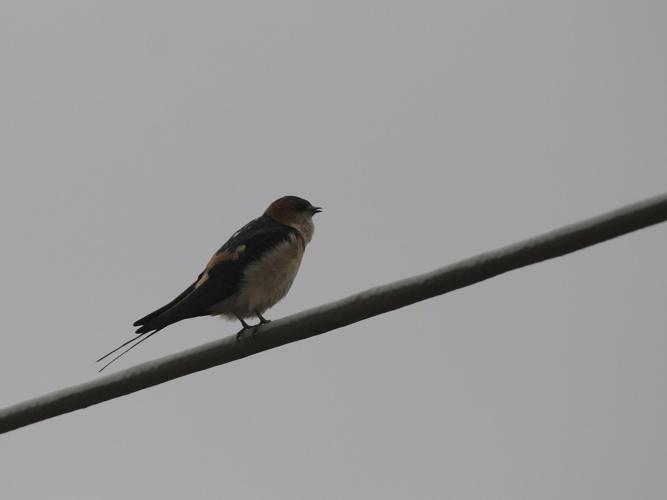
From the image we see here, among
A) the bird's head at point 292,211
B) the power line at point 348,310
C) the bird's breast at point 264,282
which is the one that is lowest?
the power line at point 348,310

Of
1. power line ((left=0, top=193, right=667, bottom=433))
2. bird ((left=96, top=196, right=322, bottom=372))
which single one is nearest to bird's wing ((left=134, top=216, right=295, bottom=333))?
bird ((left=96, top=196, right=322, bottom=372))

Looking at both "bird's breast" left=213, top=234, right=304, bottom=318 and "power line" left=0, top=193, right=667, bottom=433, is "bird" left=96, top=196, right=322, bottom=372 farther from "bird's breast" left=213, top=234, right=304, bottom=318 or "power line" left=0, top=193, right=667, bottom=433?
"power line" left=0, top=193, right=667, bottom=433

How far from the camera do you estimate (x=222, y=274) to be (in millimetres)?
6695

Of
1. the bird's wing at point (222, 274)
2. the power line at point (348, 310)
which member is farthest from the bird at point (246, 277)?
the power line at point (348, 310)

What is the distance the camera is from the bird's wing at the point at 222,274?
19.8ft

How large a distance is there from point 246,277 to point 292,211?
1.30 metres

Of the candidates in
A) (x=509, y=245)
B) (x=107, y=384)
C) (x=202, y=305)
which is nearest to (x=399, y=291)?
(x=509, y=245)

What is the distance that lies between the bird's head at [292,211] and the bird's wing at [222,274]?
0.97 ft

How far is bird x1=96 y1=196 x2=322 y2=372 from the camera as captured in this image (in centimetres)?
647

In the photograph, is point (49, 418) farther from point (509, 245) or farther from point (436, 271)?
point (509, 245)

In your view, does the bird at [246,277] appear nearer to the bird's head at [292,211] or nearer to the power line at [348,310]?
the bird's head at [292,211]

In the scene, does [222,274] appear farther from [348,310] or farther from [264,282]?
[348,310]

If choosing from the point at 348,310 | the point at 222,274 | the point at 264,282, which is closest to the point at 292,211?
the point at 264,282

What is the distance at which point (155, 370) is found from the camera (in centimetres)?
398
